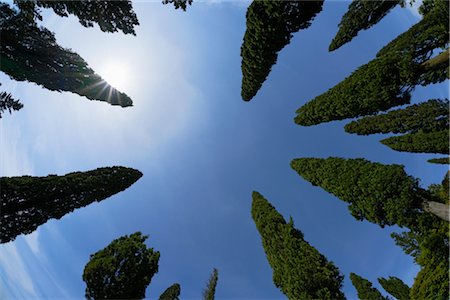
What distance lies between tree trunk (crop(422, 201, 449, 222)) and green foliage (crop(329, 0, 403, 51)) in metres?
9.47

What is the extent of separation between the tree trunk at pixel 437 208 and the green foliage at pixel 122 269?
35.2 ft

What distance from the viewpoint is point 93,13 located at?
1198 centimetres

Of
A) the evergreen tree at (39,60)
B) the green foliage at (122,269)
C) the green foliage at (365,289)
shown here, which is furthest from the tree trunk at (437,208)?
the evergreen tree at (39,60)

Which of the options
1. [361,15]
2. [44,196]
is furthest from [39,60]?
[361,15]

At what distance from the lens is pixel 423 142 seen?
1642cm

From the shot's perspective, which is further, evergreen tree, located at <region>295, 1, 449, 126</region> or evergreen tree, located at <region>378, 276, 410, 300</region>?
evergreen tree, located at <region>378, 276, 410, 300</region>

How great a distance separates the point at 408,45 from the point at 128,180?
53.3ft

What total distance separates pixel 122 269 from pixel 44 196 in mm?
5507

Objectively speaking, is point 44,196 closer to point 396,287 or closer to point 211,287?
point 211,287

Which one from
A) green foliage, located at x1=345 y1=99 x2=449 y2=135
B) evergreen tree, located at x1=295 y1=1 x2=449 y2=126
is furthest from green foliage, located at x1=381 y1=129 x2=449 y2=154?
evergreen tree, located at x1=295 y1=1 x2=449 y2=126

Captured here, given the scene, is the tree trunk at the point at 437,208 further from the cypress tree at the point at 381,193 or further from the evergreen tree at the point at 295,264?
the evergreen tree at the point at 295,264

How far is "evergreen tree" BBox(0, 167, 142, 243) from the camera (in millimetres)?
9875

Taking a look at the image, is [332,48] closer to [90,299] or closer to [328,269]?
[328,269]

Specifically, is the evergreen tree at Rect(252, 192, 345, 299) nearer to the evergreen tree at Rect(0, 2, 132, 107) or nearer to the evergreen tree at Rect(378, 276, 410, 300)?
the evergreen tree at Rect(0, 2, 132, 107)
